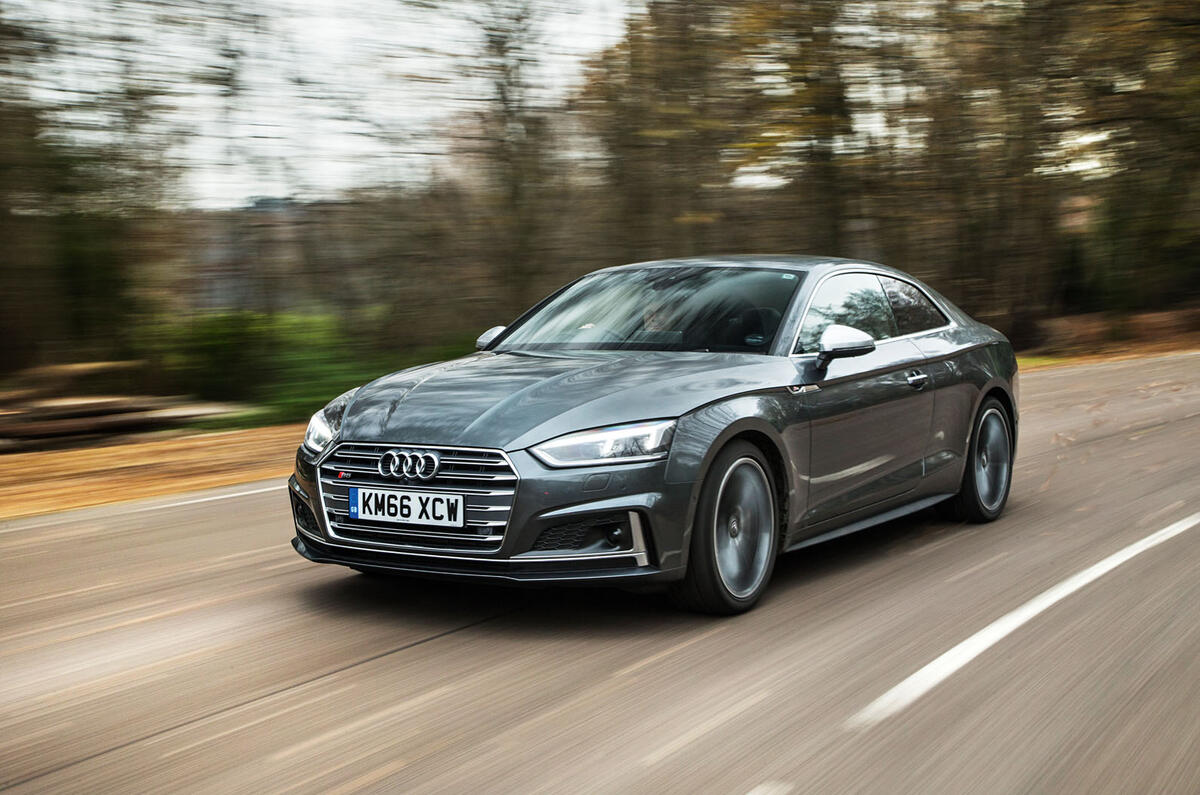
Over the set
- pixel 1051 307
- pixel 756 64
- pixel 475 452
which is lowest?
pixel 1051 307

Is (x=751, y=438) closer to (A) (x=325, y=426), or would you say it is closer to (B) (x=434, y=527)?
(B) (x=434, y=527)

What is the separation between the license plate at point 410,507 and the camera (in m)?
4.95

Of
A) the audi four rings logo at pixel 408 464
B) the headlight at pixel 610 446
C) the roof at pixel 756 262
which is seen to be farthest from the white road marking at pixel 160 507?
the headlight at pixel 610 446

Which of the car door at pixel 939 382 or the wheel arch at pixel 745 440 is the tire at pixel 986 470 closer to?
the car door at pixel 939 382

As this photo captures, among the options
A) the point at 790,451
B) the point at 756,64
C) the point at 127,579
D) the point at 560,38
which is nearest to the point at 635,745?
the point at 790,451

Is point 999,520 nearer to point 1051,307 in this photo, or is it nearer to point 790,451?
point 790,451

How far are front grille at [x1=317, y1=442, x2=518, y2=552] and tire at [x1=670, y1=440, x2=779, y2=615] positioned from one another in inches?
29.9

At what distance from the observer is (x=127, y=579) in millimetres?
6199

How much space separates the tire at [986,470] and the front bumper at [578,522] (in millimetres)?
2930

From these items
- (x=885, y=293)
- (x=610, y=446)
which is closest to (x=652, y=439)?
(x=610, y=446)

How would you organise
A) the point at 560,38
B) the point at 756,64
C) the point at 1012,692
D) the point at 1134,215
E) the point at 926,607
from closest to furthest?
the point at 1012,692, the point at 926,607, the point at 560,38, the point at 756,64, the point at 1134,215

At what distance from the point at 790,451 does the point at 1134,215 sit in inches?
1002

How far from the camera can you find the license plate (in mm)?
4949

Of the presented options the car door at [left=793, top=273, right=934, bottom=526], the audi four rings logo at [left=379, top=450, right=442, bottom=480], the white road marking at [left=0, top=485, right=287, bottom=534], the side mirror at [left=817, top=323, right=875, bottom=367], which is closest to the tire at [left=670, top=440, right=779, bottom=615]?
the car door at [left=793, top=273, right=934, bottom=526]
